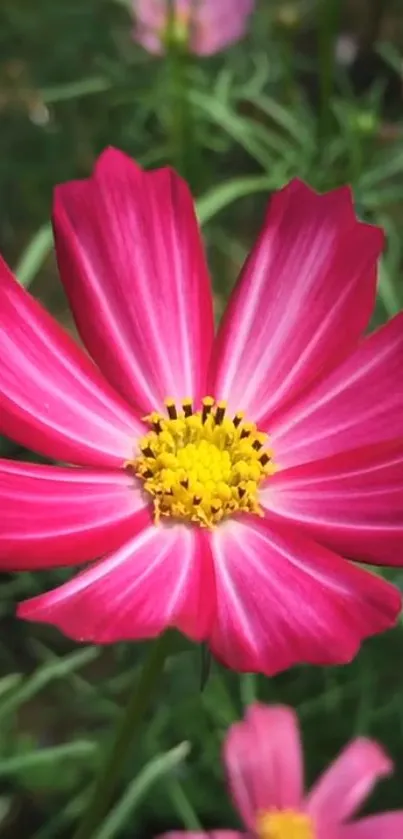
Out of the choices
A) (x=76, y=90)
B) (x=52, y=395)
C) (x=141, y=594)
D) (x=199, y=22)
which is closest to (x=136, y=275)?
(x=52, y=395)

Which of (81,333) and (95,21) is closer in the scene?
(81,333)

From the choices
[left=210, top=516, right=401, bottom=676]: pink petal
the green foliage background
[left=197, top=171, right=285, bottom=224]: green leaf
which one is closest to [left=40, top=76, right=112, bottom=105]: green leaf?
the green foliage background

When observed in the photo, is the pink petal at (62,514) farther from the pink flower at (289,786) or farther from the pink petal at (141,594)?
the pink flower at (289,786)

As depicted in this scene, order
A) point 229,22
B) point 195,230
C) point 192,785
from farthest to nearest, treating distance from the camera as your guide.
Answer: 1. point 229,22
2. point 192,785
3. point 195,230

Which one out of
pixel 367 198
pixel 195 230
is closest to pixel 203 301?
pixel 195 230

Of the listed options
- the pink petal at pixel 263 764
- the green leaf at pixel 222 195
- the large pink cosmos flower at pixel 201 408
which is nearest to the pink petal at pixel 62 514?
the large pink cosmos flower at pixel 201 408

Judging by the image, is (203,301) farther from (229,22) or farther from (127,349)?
(229,22)
